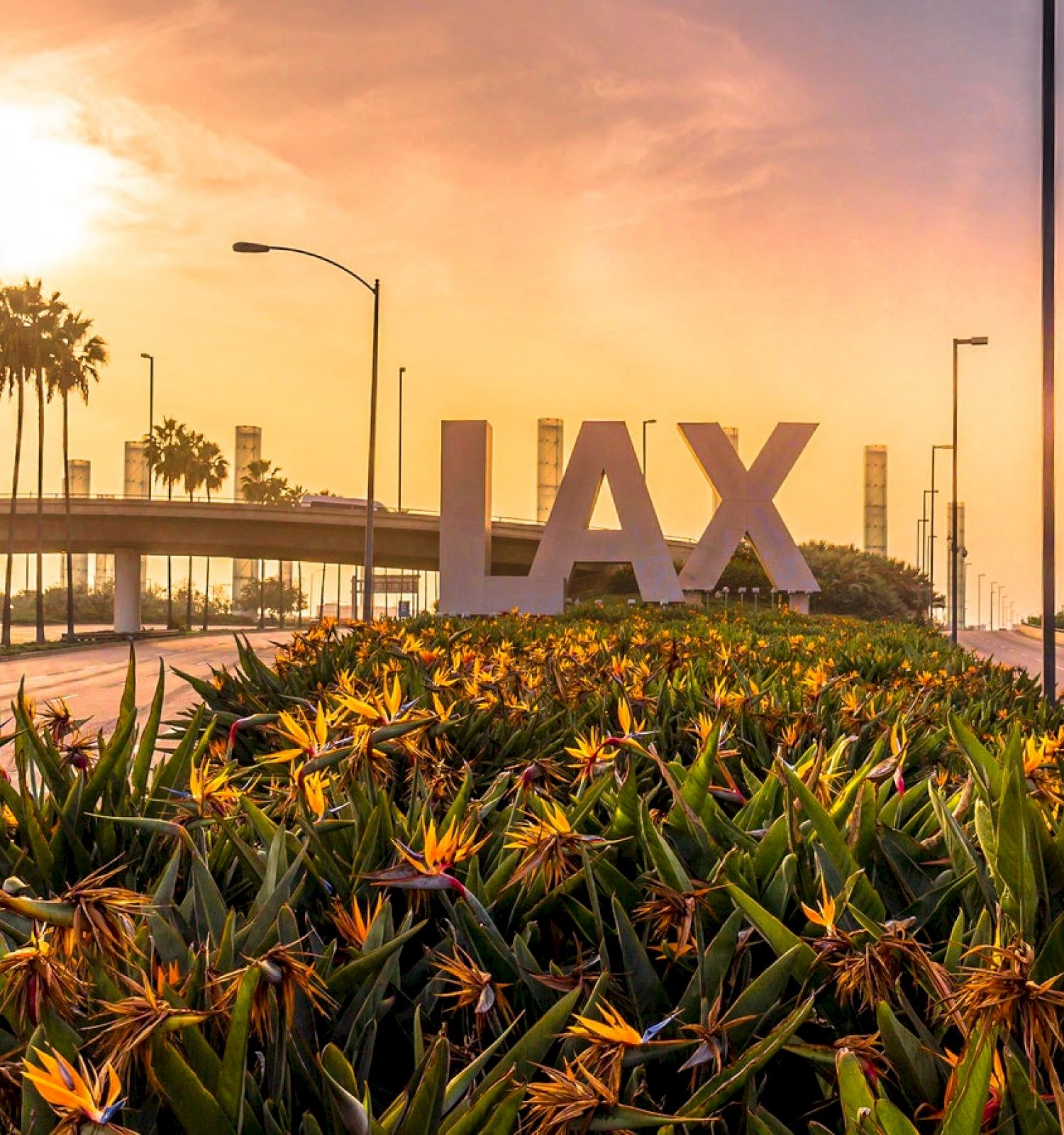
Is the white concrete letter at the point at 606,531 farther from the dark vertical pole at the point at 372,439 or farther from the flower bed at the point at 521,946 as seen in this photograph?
the flower bed at the point at 521,946

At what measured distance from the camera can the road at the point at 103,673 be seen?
2206 centimetres

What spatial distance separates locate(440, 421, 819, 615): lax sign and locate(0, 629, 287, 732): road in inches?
308

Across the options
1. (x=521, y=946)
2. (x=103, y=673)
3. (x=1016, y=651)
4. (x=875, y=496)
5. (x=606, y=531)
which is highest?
(x=875, y=496)

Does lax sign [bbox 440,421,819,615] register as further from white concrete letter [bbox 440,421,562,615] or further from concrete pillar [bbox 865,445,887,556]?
concrete pillar [bbox 865,445,887,556]

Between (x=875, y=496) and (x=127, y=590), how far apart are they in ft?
265

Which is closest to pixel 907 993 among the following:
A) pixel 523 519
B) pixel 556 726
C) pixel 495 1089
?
pixel 495 1089

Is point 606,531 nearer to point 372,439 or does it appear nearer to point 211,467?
point 372,439

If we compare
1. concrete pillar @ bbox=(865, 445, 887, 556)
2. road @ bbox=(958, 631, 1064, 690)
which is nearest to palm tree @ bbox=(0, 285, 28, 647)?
road @ bbox=(958, 631, 1064, 690)

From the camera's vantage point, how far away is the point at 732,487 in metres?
36.6

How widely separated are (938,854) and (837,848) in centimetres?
52

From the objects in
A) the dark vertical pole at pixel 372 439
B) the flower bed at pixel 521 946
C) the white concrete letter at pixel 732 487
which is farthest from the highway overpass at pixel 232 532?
the flower bed at pixel 521 946

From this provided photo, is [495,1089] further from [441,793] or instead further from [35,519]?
[35,519]

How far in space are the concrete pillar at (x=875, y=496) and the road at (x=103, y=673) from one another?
267 feet

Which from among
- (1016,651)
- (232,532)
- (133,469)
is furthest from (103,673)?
(133,469)
